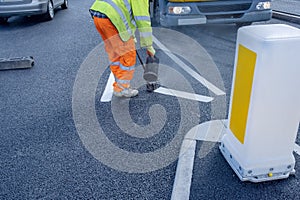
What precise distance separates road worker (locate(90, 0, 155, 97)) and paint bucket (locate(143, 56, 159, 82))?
110mm

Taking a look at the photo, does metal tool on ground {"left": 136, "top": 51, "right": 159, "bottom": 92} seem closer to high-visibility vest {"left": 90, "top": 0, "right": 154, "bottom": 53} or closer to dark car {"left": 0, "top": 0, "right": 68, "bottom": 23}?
high-visibility vest {"left": 90, "top": 0, "right": 154, "bottom": 53}

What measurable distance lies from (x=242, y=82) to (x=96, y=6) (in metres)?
2.12

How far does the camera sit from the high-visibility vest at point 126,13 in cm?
357

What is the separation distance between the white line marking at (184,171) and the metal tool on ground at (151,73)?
1290 mm

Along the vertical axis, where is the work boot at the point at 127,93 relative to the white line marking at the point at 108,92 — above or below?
above

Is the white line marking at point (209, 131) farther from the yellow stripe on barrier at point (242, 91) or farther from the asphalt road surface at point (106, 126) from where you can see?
the yellow stripe on barrier at point (242, 91)

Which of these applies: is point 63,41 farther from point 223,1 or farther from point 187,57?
point 223,1

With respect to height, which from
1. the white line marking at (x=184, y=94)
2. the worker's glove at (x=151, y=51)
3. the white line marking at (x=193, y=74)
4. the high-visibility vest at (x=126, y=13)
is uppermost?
the high-visibility vest at (x=126, y=13)

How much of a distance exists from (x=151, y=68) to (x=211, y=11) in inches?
110

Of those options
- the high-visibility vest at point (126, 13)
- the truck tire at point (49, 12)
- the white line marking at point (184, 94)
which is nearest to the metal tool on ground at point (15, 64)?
the high-visibility vest at point (126, 13)

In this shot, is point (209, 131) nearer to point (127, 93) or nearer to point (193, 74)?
point (127, 93)

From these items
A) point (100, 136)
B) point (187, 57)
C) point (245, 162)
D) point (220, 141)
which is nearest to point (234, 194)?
point (245, 162)

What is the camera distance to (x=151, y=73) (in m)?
4.19

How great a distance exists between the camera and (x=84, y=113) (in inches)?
153
